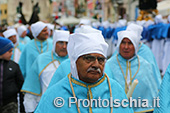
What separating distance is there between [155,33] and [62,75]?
404 inches

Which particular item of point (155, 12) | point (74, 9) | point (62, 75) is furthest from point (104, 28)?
point (74, 9)

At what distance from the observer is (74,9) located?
76.1 m

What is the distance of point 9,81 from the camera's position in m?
6.40

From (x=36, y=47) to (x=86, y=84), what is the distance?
5255 mm

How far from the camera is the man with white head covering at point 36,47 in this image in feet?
27.7

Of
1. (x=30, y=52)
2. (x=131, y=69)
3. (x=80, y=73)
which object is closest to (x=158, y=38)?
(x=30, y=52)

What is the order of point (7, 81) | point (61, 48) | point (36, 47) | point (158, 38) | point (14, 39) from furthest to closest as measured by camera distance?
point (158, 38) → point (14, 39) → point (36, 47) → point (61, 48) → point (7, 81)

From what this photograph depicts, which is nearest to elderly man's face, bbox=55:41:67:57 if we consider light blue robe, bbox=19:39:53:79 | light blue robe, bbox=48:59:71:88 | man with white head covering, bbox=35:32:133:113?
light blue robe, bbox=48:59:71:88

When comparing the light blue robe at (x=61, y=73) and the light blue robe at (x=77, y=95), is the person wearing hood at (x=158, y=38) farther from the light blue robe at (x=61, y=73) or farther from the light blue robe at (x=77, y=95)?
the light blue robe at (x=77, y=95)

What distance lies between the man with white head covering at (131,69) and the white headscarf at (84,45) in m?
2.18

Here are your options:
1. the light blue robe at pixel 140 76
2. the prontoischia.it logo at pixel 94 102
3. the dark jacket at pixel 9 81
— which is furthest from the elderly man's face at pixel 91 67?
the dark jacket at pixel 9 81

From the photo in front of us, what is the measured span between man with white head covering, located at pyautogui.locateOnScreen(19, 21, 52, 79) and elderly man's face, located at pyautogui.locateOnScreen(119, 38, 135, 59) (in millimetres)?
2901

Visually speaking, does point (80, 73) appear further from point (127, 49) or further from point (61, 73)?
point (127, 49)

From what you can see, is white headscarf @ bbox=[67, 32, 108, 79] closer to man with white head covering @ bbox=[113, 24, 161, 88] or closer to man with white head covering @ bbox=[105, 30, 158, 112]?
man with white head covering @ bbox=[105, 30, 158, 112]
